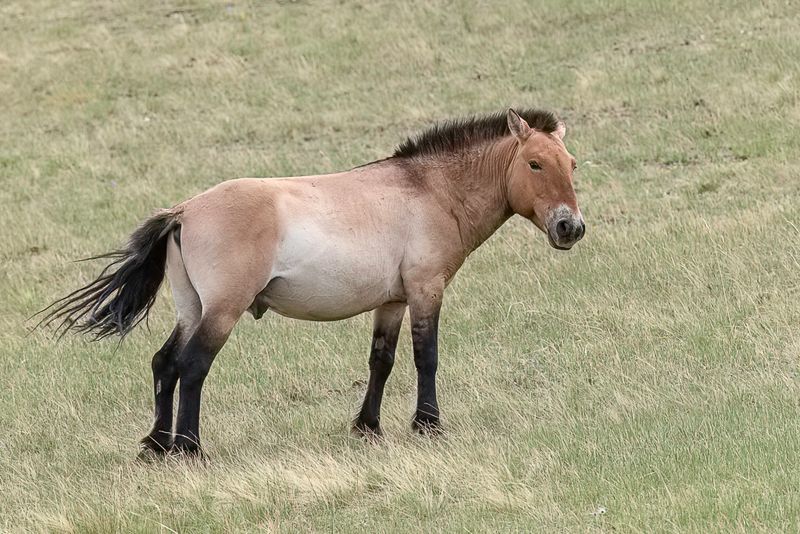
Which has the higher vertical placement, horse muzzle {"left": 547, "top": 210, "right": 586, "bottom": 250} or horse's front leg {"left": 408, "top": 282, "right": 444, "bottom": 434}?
horse muzzle {"left": 547, "top": 210, "right": 586, "bottom": 250}

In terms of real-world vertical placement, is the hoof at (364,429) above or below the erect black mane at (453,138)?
below

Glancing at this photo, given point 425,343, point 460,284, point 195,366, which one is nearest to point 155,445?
point 195,366

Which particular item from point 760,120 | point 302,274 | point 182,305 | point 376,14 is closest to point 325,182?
point 302,274

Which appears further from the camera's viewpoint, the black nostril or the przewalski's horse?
the black nostril

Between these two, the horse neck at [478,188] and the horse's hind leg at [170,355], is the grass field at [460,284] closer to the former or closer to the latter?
the horse's hind leg at [170,355]

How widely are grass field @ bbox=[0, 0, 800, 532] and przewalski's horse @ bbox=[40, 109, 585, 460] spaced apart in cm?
68

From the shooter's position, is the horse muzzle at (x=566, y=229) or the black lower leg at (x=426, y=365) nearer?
the horse muzzle at (x=566, y=229)

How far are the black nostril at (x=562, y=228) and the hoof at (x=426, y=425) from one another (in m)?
1.47

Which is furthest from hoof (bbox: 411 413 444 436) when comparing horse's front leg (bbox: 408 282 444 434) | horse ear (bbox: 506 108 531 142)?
horse ear (bbox: 506 108 531 142)

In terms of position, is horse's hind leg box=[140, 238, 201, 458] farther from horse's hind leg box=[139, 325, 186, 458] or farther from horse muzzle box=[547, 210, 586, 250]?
horse muzzle box=[547, 210, 586, 250]

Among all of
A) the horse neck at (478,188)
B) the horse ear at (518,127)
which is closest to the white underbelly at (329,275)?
the horse neck at (478,188)

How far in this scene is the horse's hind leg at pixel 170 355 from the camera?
7.66 metres

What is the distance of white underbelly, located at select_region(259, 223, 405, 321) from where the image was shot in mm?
7582

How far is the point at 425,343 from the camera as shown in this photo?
7.98 meters
